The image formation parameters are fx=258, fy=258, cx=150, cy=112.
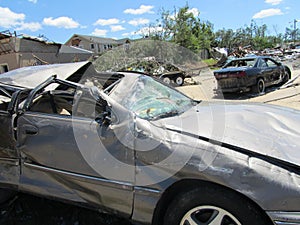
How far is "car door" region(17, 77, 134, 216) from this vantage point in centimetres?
198

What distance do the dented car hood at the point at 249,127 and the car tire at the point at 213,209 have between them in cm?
35

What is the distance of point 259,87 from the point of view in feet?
32.7

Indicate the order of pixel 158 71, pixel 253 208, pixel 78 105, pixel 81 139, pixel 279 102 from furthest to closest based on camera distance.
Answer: pixel 158 71, pixel 279 102, pixel 78 105, pixel 81 139, pixel 253 208

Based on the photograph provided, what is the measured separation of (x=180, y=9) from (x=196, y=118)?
25751 millimetres

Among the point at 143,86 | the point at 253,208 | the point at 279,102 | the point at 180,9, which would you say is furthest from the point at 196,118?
the point at 180,9

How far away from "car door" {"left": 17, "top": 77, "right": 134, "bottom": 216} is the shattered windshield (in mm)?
374

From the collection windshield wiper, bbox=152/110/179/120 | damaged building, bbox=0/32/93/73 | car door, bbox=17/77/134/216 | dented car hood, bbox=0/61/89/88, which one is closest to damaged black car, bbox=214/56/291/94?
dented car hood, bbox=0/61/89/88

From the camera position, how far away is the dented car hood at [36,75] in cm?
296

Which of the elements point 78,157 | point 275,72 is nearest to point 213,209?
point 78,157

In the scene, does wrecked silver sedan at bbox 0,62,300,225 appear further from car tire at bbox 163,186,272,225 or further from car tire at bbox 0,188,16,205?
car tire at bbox 0,188,16,205

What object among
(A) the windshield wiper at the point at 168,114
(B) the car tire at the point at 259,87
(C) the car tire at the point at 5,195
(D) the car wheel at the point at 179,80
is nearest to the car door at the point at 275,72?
(B) the car tire at the point at 259,87

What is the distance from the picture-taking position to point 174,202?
1.85m

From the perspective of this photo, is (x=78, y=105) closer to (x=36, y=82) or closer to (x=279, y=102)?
(x=36, y=82)

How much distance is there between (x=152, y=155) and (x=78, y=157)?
68 centimetres
